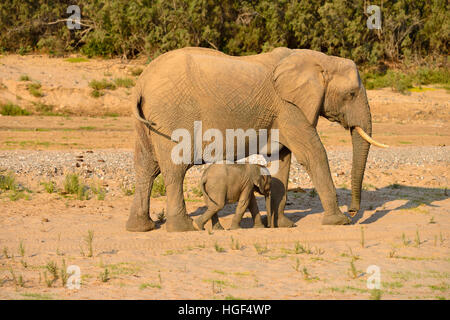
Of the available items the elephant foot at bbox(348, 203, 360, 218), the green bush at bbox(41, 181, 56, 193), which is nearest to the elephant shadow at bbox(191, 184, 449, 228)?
the elephant foot at bbox(348, 203, 360, 218)

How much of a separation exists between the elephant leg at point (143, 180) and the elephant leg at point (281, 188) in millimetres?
1472

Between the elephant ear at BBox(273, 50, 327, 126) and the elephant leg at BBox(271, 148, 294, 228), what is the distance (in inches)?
27.6

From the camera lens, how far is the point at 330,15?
23594mm

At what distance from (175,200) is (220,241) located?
0.84m

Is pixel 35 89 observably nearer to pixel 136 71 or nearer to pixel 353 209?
pixel 136 71

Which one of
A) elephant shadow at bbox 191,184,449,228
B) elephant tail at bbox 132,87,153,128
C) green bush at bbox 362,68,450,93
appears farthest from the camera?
green bush at bbox 362,68,450,93

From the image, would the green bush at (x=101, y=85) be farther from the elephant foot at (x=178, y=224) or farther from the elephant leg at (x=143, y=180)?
the elephant foot at (x=178, y=224)

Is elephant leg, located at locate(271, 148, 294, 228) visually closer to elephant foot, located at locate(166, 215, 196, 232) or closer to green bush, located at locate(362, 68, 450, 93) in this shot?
elephant foot, located at locate(166, 215, 196, 232)

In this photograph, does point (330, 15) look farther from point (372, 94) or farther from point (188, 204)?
point (188, 204)

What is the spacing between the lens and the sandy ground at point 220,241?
17.7 feet

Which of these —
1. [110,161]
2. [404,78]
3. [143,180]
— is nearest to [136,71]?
[404,78]

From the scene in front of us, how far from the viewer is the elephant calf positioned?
24.9 feet

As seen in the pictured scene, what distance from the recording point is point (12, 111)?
62.8ft


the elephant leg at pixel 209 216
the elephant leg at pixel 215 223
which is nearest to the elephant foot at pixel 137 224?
the elephant leg at pixel 209 216
